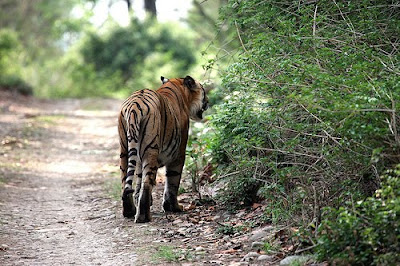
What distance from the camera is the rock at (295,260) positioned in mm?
5305

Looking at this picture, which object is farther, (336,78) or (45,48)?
(45,48)

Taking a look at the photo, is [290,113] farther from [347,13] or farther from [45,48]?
[45,48]

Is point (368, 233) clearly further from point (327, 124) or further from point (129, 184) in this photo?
point (129, 184)

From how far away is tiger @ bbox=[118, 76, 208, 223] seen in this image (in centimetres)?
742

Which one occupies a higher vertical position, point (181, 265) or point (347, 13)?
point (347, 13)

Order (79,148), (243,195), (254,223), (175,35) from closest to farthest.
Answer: (254,223) → (243,195) → (79,148) → (175,35)

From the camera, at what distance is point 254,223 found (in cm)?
686

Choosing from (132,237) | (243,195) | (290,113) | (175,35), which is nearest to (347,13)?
(290,113)

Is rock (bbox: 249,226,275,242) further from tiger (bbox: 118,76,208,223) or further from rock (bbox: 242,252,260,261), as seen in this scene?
tiger (bbox: 118,76,208,223)

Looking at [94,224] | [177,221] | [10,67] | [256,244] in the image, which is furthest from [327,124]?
[10,67]

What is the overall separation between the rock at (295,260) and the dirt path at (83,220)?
0.19 meters

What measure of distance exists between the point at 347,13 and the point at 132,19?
95.9 ft


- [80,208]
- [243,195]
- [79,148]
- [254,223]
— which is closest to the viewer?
[254,223]

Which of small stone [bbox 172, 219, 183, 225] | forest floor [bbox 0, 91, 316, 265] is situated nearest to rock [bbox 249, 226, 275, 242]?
forest floor [bbox 0, 91, 316, 265]
